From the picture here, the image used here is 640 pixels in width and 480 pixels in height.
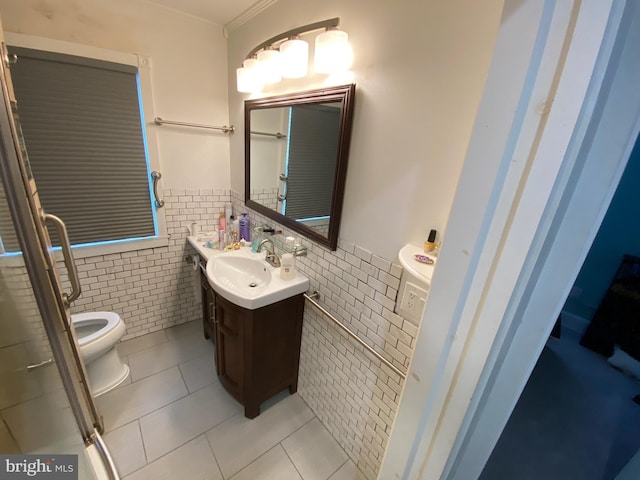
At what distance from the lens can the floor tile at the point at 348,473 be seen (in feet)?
4.47

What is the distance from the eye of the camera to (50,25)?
137cm

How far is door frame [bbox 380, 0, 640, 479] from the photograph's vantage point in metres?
0.35

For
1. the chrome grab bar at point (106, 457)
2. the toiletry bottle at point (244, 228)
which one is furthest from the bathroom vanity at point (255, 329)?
the chrome grab bar at point (106, 457)

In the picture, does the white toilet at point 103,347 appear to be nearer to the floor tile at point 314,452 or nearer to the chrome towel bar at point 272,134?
the floor tile at point 314,452

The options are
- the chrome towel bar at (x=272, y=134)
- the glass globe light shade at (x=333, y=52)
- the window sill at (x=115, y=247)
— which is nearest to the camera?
the glass globe light shade at (x=333, y=52)

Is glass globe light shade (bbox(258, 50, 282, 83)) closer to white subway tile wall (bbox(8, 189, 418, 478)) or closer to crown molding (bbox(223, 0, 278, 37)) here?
crown molding (bbox(223, 0, 278, 37))

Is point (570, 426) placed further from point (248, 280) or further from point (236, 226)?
point (236, 226)

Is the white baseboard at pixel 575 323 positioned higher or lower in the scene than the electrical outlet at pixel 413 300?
lower

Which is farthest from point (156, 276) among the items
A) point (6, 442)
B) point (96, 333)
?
point (6, 442)

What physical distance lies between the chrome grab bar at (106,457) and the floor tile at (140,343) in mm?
796

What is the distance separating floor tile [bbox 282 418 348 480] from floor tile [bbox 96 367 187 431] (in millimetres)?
827

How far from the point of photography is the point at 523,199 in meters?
0.40

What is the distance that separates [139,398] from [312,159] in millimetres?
1894

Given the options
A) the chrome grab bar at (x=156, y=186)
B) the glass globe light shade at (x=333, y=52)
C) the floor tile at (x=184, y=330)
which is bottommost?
the floor tile at (x=184, y=330)
